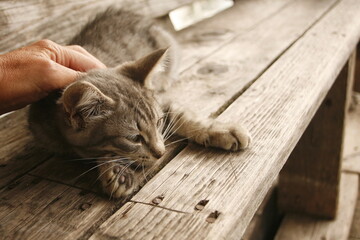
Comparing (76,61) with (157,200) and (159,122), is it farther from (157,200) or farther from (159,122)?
(157,200)

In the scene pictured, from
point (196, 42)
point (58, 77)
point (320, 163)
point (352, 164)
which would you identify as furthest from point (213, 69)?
point (352, 164)

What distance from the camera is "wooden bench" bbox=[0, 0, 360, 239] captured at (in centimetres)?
87

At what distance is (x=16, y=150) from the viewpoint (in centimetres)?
131

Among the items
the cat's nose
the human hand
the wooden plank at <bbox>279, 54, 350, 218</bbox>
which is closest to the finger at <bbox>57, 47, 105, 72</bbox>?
the human hand

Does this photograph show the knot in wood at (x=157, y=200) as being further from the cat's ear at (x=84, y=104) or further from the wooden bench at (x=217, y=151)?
the cat's ear at (x=84, y=104)

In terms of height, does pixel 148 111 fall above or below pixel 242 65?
above

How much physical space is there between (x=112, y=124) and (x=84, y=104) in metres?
0.11

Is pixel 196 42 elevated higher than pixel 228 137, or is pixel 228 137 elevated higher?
pixel 228 137

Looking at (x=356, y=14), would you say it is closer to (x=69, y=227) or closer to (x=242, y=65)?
(x=242, y=65)

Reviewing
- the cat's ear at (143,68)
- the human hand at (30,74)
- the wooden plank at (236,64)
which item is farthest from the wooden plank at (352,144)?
the human hand at (30,74)

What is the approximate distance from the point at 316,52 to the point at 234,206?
3.59ft

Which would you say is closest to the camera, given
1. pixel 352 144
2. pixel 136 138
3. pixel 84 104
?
pixel 84 104

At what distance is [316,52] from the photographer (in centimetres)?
171

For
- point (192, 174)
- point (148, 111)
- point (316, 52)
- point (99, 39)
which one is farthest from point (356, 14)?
point (192, 174)
